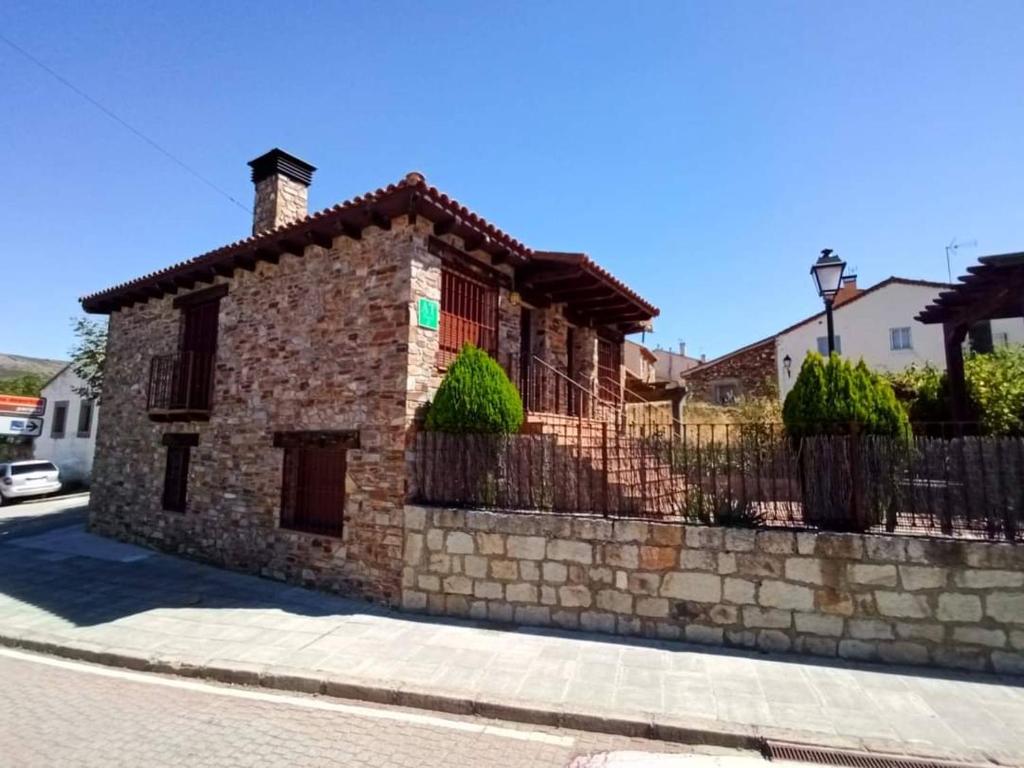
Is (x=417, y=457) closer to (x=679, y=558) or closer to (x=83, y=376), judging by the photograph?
(x=679, y=558)

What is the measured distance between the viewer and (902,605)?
5238 mm

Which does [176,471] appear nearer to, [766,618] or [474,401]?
[474,401]

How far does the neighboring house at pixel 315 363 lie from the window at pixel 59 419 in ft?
53.0

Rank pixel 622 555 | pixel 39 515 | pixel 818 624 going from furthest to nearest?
1. pixel 39 515
2. pixel 622 555
3. pixel 818 624

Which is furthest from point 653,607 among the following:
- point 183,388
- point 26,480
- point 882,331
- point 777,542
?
point 26,480

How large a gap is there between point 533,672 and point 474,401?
10.4 ft

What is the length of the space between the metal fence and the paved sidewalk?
1.39m

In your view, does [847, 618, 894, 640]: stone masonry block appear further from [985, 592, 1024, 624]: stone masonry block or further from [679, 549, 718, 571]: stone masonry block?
[679, 549, 718, 571]: stone masonry block

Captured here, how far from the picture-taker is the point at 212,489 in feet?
31.0

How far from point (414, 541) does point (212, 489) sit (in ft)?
A: 15.6

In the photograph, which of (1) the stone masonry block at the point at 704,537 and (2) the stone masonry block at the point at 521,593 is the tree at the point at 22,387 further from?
(1) the stone masonry block at the point at 704,537

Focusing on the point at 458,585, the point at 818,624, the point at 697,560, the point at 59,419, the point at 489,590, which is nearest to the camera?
the point at 818,624

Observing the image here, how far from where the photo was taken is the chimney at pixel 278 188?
1080cm

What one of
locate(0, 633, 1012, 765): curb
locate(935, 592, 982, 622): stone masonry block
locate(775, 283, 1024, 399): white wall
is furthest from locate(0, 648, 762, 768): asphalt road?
locate(775, 283, 1024, 399): white wall
